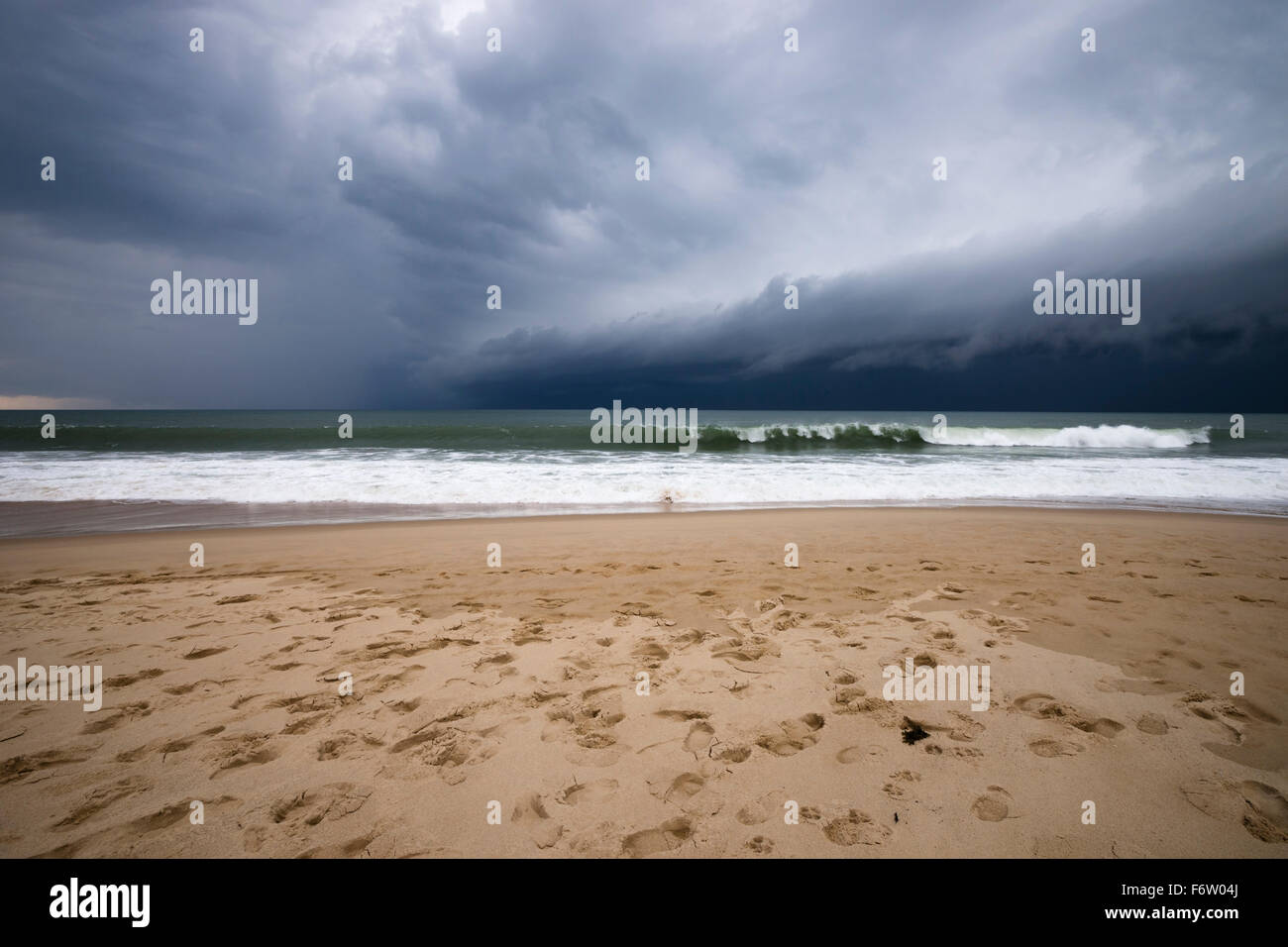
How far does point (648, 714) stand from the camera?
3.03 metres

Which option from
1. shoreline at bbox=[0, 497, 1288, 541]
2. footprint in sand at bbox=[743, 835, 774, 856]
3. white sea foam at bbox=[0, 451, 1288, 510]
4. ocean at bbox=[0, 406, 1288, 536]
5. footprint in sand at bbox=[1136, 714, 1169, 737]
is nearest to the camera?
footprint in sand at bbox=[743, 835, 774, 856]

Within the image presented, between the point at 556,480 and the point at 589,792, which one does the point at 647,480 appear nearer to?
the point at 556,480

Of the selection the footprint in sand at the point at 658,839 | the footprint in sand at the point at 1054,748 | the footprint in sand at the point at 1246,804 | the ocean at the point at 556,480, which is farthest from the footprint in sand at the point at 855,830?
the ocean at the point at 556,480

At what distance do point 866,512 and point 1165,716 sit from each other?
7092 millimetres

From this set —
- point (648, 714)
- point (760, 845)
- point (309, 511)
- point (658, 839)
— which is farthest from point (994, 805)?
point (309, 511)

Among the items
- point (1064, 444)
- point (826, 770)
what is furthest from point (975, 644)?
point (1064, 444)

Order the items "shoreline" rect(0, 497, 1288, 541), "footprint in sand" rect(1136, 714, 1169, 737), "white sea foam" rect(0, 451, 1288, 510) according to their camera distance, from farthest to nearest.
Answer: "white sea foam" rect(0, 451, 1288, 510)
"shoreline" rect(0, 497, 1288, 541)
"footprint in sand" rect(1136, 714, 1169, 737)

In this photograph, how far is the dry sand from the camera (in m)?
2.19

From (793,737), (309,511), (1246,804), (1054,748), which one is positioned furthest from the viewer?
(309,511)

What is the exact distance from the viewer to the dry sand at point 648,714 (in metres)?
2.19

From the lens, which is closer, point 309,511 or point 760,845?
point 760,845

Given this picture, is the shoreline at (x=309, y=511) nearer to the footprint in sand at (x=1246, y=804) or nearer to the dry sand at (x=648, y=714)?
the dry sand at (x=648, y=714)

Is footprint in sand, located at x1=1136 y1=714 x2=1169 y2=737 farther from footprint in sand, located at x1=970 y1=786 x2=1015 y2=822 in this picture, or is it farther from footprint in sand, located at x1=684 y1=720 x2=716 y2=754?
footprint in sand, located at x1=684 y1=720 x2=716 y2=754

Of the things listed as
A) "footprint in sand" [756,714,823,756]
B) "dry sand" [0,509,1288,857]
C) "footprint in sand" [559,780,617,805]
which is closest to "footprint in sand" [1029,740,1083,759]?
"dry sand" [0,509,1288,857]
